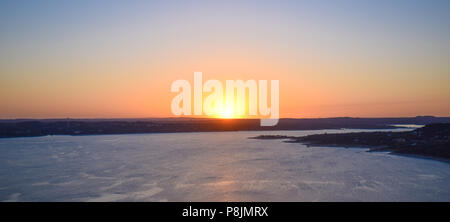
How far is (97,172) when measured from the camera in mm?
18609

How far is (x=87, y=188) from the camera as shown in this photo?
14.1 m

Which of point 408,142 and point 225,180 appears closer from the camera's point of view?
point 225,180

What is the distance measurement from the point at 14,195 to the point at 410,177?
1737cm

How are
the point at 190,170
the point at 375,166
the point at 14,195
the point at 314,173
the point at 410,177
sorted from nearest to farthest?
the point at 14,195 < the point at 410,177 < the point at 314,173 < the point at 190,170 < the point at 375,166

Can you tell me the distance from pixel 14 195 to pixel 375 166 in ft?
61.3

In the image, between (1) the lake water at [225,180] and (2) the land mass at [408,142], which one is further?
(2) the land mass at [408,142]

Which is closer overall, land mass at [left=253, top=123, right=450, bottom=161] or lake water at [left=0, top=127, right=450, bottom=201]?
lake water at [left=0, top=127, right=450, bottom=201]

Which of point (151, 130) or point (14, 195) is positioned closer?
point (14, 195)
